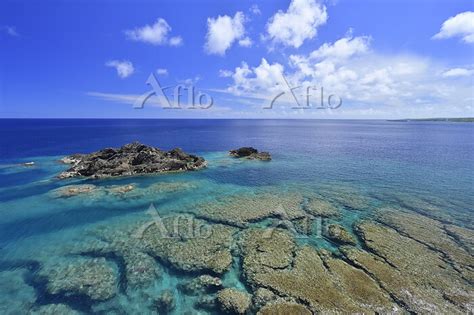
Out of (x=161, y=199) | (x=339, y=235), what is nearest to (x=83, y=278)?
(x=161, y=199)

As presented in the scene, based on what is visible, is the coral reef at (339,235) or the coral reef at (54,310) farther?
the coral reef at (339,235)

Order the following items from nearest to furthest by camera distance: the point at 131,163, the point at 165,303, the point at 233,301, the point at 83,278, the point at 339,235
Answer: the point at 233,301
the point at 165,303
the point at 83,278
the point at 339,235
the point at 131,163

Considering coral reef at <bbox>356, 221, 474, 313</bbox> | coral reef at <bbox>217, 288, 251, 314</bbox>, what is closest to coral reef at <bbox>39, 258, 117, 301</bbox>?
coral reef at <bbox>217, 288, 251, 314</bbox>

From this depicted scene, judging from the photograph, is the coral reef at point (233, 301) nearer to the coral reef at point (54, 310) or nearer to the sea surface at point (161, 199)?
the sea surface at point (161, 199)

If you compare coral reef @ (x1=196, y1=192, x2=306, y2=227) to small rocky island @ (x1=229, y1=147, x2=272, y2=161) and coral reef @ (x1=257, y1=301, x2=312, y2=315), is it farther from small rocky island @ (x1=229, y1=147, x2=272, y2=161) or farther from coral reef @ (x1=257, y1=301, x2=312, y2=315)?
small rocky island @ (x1=229, y1=147, x2=272, y2=161)

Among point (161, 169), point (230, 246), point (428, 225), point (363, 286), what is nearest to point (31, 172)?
point (161, 169)

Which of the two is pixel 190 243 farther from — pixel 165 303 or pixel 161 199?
pixel 161 199

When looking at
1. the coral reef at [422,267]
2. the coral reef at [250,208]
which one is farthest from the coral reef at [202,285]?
the coral reef at [422,267]

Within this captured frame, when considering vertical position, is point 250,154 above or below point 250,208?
above
